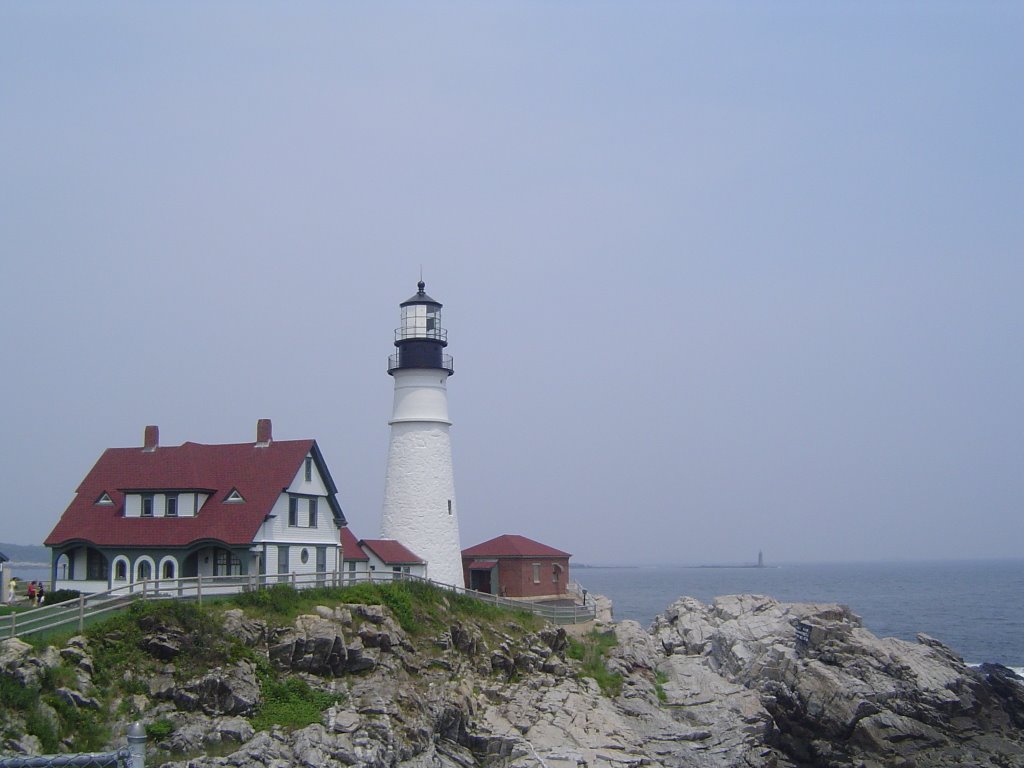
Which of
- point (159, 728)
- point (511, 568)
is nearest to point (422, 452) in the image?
point (511, 568)

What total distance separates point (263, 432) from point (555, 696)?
13639mm

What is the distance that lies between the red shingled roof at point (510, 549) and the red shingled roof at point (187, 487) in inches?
386

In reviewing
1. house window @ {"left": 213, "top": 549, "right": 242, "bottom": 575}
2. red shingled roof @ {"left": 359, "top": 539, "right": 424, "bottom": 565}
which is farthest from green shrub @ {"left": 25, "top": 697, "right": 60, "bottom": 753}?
red shingled roof @ {"left": 359, "top": 539, "right": 424, "bottom": 565}

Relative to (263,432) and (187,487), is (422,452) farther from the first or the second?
(187,487)

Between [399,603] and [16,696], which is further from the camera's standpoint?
[399,603]

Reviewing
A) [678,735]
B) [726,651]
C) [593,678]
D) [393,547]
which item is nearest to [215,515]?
[393,547]

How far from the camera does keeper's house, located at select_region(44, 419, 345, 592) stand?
30.5 meters

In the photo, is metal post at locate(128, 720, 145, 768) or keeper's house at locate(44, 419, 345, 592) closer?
metal post at locate(128, 720, 145, 768)

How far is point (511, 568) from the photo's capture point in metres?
41.8

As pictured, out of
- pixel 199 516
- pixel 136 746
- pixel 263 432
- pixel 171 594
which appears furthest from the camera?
pixel 263 432

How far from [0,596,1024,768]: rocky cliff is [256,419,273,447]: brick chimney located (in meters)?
8.22

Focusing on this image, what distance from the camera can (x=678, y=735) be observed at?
95.0 ft

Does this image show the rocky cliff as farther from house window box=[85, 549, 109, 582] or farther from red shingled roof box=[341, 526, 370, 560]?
house window box=[85, 549, 109, 582]

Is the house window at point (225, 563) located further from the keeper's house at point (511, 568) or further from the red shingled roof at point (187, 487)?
the keeper's house at point (511, 568)
